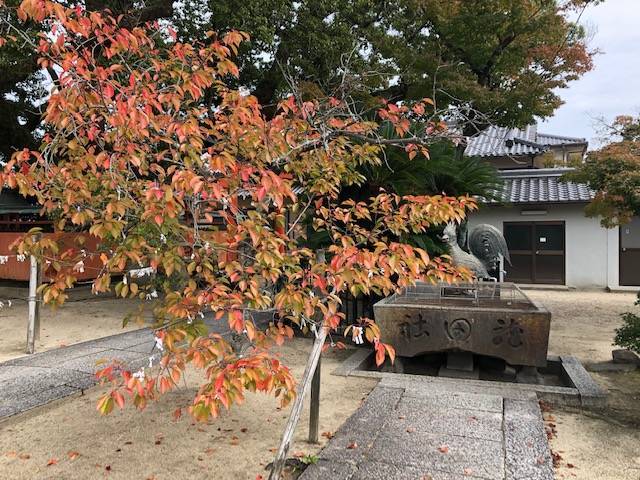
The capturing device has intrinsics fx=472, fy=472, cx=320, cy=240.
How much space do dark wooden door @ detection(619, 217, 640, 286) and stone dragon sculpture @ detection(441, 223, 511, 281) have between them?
361 inches

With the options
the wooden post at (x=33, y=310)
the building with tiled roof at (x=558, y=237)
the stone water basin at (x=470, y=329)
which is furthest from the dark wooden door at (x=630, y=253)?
the wooden post at (x=33, y=310)

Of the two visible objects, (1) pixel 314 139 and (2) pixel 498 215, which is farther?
(2) pixel 498 215

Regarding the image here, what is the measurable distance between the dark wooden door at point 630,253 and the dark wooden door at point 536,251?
1.59m

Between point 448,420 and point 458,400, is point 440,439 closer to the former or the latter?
point 448,420

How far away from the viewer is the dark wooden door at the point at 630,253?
46.0 ft

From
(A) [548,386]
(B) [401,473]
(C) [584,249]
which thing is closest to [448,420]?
(B) [401,473]

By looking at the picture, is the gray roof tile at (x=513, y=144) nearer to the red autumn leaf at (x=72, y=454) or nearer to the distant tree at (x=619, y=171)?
the distant tree at (x=619, y=171)

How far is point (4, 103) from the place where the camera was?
1154 centimetres

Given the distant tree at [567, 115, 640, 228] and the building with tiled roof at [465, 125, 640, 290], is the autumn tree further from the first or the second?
the building with tiled roof at [465, 125, 640, 290]

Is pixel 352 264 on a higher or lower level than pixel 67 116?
lower

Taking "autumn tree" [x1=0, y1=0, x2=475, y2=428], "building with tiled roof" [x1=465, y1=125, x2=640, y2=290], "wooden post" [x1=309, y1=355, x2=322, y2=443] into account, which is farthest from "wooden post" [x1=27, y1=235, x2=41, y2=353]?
"building with tiled roof" [x1=465, y1=125, x2=640, y2=290]

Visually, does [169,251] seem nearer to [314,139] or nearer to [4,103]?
[314,139]

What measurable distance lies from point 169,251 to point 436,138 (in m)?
1.80

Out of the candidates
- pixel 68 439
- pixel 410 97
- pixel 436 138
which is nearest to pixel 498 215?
pixel 410 97
